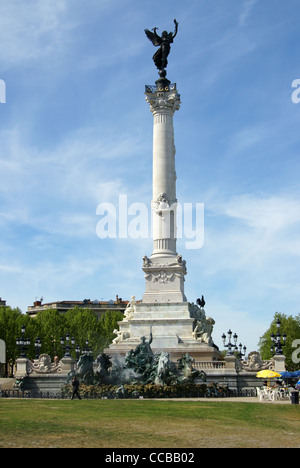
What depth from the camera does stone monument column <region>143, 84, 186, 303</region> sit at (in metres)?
50.3

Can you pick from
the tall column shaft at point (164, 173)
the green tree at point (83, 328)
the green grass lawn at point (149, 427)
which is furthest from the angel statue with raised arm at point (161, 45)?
the green grass lawn at point (149, 427)

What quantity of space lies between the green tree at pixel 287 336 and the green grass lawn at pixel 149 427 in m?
57.0

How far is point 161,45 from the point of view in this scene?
5791cm

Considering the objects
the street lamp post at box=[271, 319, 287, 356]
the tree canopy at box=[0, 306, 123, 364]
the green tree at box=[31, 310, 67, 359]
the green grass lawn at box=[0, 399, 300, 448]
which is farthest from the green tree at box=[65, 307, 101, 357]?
the green grass lawn at box=[0, 399, 300, 448]

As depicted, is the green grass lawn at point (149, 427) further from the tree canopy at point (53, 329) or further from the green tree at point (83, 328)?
the green tree at point (83, 328)

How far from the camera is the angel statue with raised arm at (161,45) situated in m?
57.4

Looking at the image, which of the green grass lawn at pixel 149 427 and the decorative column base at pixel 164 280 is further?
the decorative column base at pixel 164 280

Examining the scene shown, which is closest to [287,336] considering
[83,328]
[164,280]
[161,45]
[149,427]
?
[83,328]

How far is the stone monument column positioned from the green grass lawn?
25.9m

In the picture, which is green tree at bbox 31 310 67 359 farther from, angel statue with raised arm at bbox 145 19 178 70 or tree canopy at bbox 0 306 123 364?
angel statue with raised arm at bbox 145 19 178 70
